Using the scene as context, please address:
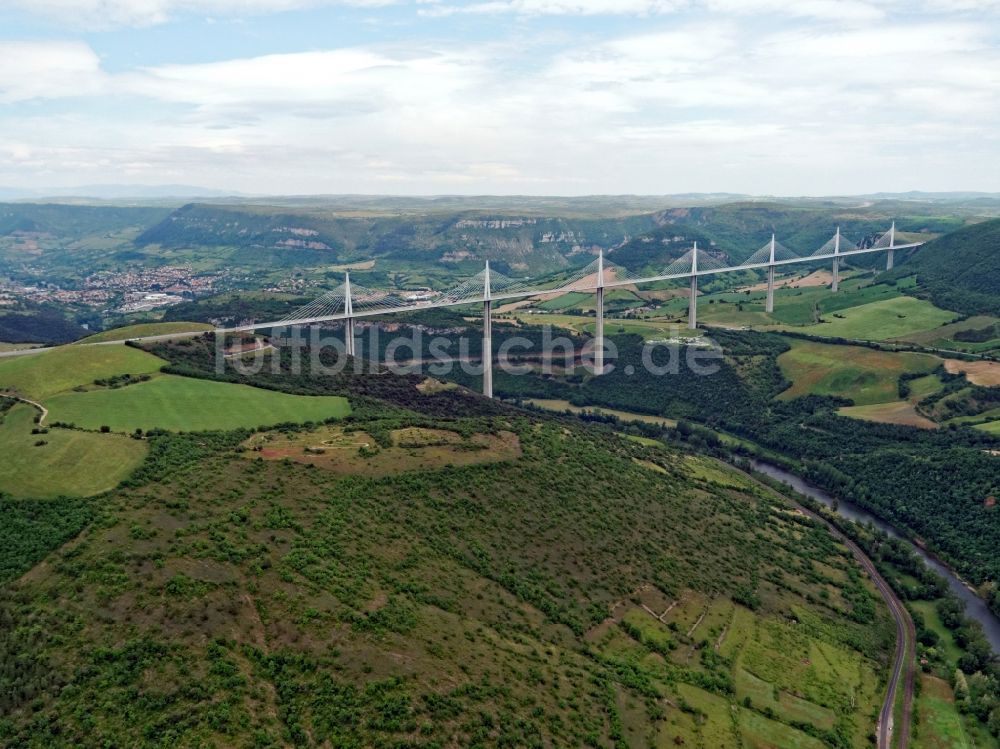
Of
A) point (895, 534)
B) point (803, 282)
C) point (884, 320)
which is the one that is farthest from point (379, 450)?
point (803, 282)

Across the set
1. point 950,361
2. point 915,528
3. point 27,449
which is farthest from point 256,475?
point 950,361

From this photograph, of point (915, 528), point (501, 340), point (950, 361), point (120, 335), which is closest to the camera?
point (915, 528)

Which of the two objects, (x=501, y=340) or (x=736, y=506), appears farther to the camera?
(x=501, y=340)

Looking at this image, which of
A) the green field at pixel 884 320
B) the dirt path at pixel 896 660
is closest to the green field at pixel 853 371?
the green field at pixel 884 320

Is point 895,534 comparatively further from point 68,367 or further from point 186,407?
point 68,367

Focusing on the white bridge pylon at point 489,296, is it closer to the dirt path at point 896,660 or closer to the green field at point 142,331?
the green field at point 142,331

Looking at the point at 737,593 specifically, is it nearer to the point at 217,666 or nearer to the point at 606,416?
the point at 217,666
